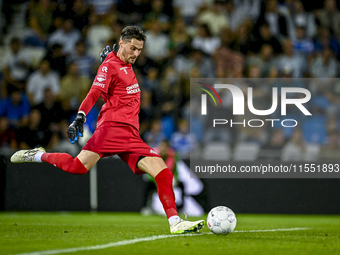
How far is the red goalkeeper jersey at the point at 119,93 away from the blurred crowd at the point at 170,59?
196 inches

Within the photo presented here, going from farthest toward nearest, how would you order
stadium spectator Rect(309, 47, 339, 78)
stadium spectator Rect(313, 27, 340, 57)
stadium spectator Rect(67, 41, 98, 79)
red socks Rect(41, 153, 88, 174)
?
1. stadium spectator Rect(67, 41, 98, 79)
2. stadium spectator Rect(313, 27, 340, 57)
3. stadium spectator Rect(309, 47, 339, 78)
4. red socks Rect(41, 153, 88, 174)

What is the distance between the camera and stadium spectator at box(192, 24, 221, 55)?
12.4 m

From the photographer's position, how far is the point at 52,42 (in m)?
13.1

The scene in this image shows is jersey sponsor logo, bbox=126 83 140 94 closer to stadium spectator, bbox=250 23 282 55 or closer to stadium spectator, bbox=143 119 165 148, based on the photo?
stadium spectator, bbox=143 119 165 148

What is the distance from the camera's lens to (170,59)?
12.3 metres

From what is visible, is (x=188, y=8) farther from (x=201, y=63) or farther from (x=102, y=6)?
(x=201, y=63)

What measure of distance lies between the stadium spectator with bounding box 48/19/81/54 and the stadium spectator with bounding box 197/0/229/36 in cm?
315

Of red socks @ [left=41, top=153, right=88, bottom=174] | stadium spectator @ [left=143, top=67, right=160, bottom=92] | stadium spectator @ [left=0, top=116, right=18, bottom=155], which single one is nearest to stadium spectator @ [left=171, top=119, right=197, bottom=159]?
stadium spectator @ [left=143, top=67, right=160, bottom=92]

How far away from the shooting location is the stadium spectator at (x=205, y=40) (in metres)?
12.4

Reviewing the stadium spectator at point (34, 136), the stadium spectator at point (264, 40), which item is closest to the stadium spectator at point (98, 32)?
the stadium spectator at point (34, 136)

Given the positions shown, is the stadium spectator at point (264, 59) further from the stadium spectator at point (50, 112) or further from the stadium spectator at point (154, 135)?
the stadium spectator at point (50, 112)

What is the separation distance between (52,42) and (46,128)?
109 inches

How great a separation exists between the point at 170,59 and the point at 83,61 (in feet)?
6.87

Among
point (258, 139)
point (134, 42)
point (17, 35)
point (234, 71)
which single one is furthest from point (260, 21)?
point (134, 42)
